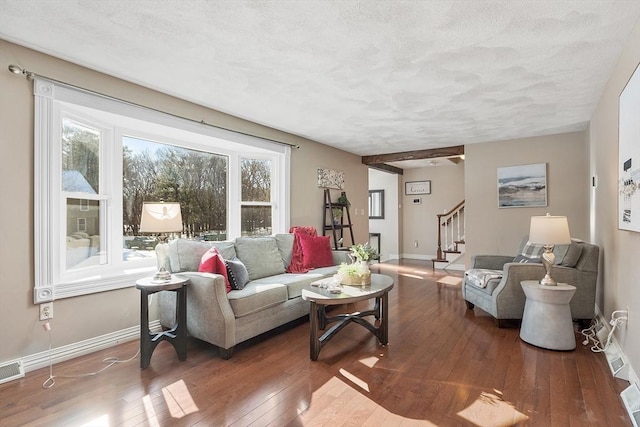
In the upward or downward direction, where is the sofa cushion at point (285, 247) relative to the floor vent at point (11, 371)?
upward

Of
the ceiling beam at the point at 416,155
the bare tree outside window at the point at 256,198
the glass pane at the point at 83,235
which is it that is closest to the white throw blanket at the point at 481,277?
the ceiling beam at the point at 416,155

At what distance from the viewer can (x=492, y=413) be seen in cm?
196

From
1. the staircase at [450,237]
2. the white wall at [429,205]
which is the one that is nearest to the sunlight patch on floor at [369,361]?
the staircase at [450,237]

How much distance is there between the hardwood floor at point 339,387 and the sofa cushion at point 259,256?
77cm

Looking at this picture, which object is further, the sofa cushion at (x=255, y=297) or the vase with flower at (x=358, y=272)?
the vase with flower at (x=358, y=272)

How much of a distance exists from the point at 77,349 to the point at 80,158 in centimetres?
162

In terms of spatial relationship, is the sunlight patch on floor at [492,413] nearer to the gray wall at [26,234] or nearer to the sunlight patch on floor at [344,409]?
the sunlight patch on floor at [344,409]

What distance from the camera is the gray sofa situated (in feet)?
8.93

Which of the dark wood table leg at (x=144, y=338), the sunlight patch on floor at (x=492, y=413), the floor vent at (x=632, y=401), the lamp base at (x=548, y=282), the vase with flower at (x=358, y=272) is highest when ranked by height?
the vase with flower at (x=358, y=272)

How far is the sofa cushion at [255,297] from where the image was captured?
9.21 ft

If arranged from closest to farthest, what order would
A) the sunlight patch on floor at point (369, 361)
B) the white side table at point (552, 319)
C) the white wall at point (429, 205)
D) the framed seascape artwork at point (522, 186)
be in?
the sunlight patch on floor at point (369, 361) < the white side table at point (552, 319) < the framed seascape artwork at point (522, 186) < the white wall at point (429, 205)

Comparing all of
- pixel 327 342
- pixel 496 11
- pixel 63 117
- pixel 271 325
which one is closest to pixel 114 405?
pixel 271 325

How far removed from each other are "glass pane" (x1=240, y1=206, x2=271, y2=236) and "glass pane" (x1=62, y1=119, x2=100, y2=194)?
73.0 inches

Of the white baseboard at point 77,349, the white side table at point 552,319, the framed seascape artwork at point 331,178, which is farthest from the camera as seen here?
the framed seascape artwork at point 331,178
